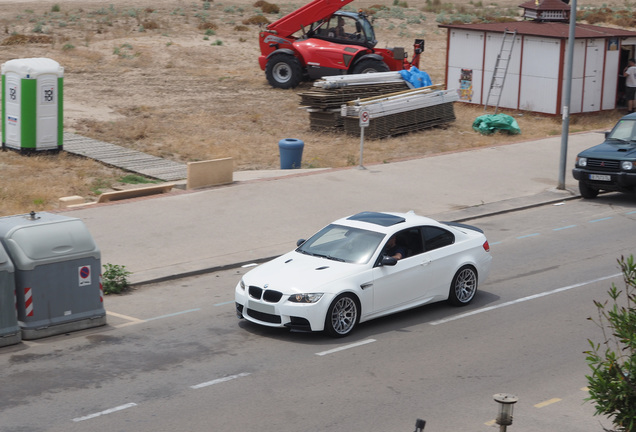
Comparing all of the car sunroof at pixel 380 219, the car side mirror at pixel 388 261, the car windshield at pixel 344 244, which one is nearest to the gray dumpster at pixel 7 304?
the car windshield at pixel 344 244

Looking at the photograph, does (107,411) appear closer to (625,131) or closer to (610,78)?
(625,131)

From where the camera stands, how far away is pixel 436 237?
12883 mm

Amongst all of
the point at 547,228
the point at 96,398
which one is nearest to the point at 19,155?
the point at 547,228

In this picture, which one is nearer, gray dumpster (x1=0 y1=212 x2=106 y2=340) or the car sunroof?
gray dumpster (x1=0 y1=212 x2=106 y2=340)

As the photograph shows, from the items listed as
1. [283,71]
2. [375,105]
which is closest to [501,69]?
[375,105]

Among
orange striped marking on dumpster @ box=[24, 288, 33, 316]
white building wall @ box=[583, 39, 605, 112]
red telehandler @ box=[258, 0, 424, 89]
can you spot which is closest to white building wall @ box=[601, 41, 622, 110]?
white building wall @ box=[583, 39, 605, 112]

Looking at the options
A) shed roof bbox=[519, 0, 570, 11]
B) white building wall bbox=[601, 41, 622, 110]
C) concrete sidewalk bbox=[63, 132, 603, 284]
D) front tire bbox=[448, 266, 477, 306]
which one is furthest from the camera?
shed roof bbox=[519, 0, 570, 11]

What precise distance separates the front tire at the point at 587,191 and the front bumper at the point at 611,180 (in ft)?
0.63

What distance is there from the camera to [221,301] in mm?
13258

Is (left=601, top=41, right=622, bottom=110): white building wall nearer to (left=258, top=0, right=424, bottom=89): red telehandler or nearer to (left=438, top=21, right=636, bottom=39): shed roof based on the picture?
(left=438, top=21, right=636, bottom=39): shed roof

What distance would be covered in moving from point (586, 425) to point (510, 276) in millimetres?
5763

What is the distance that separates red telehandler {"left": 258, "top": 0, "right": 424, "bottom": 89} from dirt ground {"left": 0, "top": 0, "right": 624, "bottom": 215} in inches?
37.7

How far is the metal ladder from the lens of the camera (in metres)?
29.9

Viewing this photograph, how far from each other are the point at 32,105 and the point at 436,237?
12.9 m
